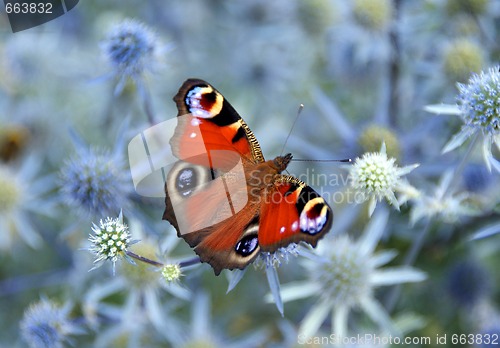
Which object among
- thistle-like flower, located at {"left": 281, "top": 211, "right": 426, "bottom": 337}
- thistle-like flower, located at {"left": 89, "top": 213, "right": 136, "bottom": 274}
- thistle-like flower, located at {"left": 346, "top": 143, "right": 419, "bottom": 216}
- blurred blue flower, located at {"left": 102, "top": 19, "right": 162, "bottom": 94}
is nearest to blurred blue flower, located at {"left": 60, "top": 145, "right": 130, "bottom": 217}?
blurred blue flower, located at {"left": 102, "top": 19, "right": 162, "bottom": 94}

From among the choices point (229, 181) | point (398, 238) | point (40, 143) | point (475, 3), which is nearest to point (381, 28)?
point (475, 3)

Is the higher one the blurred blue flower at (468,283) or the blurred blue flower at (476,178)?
the blurred blue flower at (476,178)

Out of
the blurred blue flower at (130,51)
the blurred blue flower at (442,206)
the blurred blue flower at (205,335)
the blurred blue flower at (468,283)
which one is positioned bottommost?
the blurred blue flower at (205,335)

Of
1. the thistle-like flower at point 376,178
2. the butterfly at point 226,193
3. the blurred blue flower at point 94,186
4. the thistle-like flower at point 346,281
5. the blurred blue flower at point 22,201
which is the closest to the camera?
the butterfly at point 226,193

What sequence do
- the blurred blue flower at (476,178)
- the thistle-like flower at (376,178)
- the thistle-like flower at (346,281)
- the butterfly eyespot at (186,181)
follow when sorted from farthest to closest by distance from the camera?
the blurred blue flower at (476,178)
the thistle-like flower at (346,281)
the butterfly eyespot at (186,181)
the thistle-like flower at (376,178)

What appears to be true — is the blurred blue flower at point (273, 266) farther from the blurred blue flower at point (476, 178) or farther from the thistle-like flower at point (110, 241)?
the blurred blue flower at point (476, 178)

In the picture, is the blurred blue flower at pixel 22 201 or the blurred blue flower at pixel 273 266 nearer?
the blurred blue flower at pixel 273 266

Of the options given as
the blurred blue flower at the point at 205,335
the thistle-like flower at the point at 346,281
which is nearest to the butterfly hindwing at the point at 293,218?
the thistle-like flower at the point at 346,281
